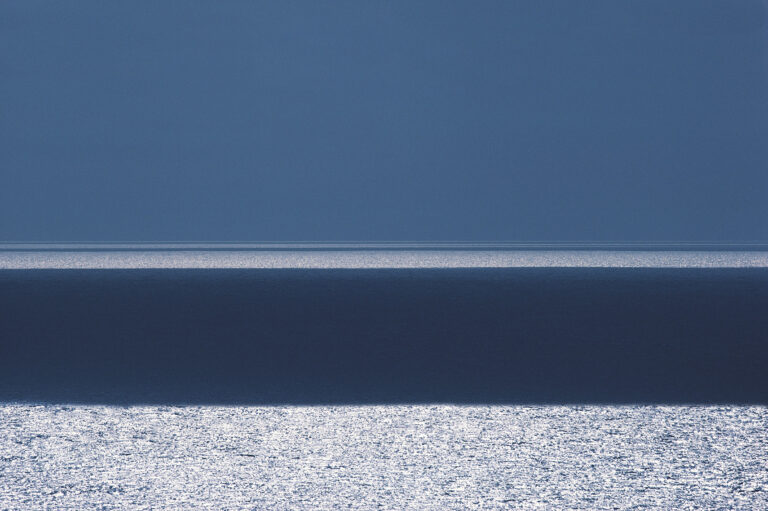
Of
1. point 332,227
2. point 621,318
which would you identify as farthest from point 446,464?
point 332,227

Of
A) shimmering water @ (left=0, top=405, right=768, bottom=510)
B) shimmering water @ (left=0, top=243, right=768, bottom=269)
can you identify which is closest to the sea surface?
shimmering water @ (left=0, top=405, right=768, bottom=510)

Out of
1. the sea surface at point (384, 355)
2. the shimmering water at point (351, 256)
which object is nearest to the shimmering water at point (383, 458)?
the sea surface at point (384, 355)

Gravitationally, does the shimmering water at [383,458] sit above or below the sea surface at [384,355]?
below

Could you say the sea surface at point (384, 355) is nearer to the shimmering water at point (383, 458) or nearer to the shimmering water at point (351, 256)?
the shimmering water at point (383, 458)

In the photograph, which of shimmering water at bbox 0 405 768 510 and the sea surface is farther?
the sea surface

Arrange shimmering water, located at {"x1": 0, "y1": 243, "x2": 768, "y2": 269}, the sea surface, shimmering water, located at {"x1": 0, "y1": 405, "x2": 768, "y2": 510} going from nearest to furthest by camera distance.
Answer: shimmering water, located at {"x1": 0, "y1": 405, "x2": 768, "y2": 510} < the sea surface < shimmering water, located at {"x1": 0, "y1": 243, "x2": 768, "y2": 269}

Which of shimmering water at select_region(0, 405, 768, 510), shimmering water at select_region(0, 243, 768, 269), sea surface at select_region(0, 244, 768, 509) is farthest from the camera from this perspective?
shimmering water at select_region(0, 243, 768, 269)

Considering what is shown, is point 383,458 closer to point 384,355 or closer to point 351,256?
point 384,355

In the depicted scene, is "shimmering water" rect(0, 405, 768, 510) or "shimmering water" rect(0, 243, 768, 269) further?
"shimmering water" rect(0, 243, 768, 269)

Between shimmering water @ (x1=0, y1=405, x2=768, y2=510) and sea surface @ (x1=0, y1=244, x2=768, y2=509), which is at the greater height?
sea surface @ (x1=0, y1=244, x2=768, y2=509)

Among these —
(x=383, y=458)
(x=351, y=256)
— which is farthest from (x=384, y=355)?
(x=351, y=256)

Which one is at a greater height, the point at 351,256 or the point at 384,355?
the point at 384,355

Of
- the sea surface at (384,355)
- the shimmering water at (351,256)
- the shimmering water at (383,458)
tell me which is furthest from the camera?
the shimmering water at (351,256)

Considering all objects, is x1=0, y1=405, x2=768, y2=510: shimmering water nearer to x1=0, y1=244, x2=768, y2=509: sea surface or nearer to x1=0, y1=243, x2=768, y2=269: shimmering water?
x1=0, y1=244, x2=768, y2=509: sea surface
